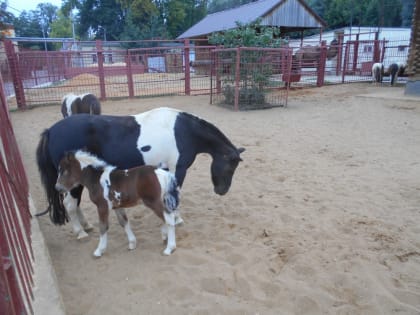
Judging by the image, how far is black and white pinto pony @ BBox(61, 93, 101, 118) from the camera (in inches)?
263

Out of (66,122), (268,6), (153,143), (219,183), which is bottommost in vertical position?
(219,183)

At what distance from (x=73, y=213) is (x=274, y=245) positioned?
1.99 meters

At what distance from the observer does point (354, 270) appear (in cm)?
263

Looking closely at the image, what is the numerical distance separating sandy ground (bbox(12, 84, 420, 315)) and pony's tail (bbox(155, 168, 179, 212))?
459 mm

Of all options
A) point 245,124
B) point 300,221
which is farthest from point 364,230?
point 245,124

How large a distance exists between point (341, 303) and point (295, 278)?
0.38 metres

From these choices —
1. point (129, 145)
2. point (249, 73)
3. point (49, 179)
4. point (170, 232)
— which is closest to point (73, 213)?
point (49, 179)

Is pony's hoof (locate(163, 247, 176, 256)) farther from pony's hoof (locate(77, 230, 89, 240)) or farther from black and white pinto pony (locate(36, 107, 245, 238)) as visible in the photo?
pony's hoof (locate(77, 230, 89, 240))

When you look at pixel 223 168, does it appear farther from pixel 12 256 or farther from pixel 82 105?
pixel 82 105

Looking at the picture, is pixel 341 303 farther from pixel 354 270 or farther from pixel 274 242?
A: pixel 274 242

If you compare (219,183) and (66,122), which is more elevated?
(66,122)

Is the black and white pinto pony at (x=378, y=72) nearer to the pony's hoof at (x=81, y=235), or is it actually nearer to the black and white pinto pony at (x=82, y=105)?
the black and white pinto pony at (x=82, y=105)

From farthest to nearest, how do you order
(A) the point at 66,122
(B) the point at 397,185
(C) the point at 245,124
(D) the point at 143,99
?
(D) the point at 143,99 → (C) the point at 245,124 → (B) the point at 397,185 → (A) the point at 66,122

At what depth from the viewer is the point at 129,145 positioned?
3.07 m
